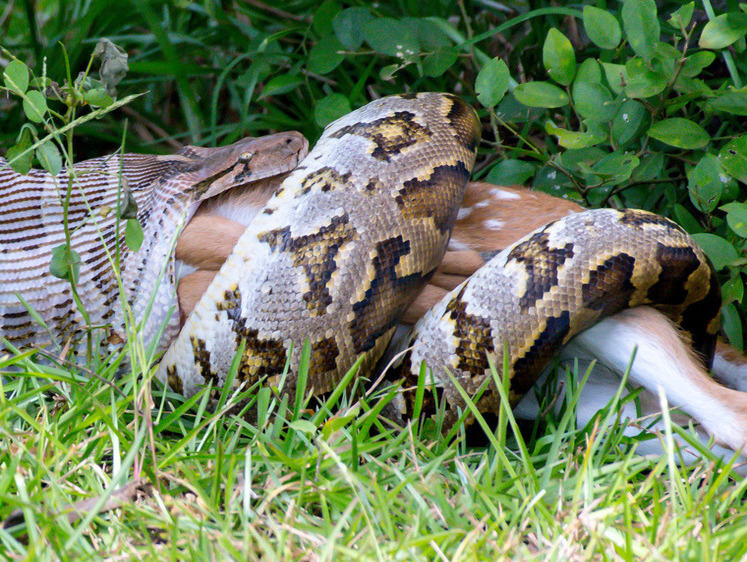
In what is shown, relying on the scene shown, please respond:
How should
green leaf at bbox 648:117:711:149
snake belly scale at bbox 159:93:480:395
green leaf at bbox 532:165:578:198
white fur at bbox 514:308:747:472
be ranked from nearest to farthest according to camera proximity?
1. white fur at bbox 514:308:747:472
2. snake belly scale at bbox 159:93:480:395
3. green leaf at bbox 648:117:711:149
4. green leaf at bbox 532:165:578:198

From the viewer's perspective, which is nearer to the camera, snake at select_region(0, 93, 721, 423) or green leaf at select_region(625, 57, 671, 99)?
snake at select_region(0, 93, 721, 423)

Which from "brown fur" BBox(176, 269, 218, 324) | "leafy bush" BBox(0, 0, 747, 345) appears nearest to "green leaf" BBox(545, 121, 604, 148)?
"leafy bush" BBox(0, 0, 747, 345)

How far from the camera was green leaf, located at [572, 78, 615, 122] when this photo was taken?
7.37 ft

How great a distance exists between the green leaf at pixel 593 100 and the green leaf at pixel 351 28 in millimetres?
947

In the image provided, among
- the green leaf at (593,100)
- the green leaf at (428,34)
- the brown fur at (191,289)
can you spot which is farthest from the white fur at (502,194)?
the brown fur at (191,289)

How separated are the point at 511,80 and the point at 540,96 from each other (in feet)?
0.91

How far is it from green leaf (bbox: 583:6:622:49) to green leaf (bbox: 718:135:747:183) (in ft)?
1.48

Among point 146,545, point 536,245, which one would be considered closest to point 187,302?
point 146,545

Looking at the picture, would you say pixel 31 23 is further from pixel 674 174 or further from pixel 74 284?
pixel 674 174

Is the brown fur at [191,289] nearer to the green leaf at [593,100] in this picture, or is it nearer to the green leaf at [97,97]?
the green leaf at [97,97]

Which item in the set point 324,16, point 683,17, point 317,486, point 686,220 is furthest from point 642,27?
point 317,486

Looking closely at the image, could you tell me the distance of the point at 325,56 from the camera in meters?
2.86

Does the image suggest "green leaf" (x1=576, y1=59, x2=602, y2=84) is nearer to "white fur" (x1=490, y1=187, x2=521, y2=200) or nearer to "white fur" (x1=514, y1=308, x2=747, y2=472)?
"white fur" (x1=490, y1=187, x2=521, y2=200)

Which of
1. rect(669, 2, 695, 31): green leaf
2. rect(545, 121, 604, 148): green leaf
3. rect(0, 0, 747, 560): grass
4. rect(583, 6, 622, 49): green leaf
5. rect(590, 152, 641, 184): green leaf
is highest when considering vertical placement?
rect(669, 2, 695, 31): green leaf
